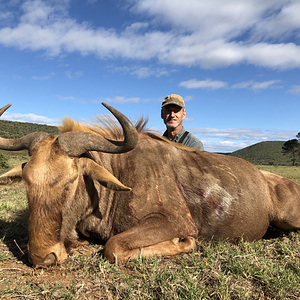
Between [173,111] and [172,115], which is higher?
[173,111]

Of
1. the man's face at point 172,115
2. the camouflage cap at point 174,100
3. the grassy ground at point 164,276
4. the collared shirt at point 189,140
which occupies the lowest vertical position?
the grassy ground at point 164,276

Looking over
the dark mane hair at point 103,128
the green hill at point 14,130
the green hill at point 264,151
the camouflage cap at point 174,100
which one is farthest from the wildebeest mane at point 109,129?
the green hill at point 264,151

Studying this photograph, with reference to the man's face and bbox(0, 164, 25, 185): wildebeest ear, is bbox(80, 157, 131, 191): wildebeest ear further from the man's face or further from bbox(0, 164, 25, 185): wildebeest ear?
the man's face

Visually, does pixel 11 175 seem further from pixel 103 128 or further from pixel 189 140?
pixel 189 140

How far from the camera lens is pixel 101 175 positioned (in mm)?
3051

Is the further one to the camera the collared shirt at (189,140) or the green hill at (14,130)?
the green hill at (14,130)

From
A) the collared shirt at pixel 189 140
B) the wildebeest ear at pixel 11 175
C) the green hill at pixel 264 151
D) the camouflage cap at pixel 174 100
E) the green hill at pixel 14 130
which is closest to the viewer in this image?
the wildebeest ear at pixel 11 175

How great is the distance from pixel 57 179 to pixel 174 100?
4191 mm

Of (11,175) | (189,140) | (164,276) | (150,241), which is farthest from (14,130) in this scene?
(164,276)

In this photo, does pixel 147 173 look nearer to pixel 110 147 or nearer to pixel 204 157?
pixel 110 147

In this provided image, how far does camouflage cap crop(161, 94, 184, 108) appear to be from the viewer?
20.5 ft

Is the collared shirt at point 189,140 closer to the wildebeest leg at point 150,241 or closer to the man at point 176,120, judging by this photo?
the man at point 176,120

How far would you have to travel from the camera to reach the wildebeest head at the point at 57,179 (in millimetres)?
2789

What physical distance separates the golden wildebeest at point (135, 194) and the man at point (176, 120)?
72.7 inches
